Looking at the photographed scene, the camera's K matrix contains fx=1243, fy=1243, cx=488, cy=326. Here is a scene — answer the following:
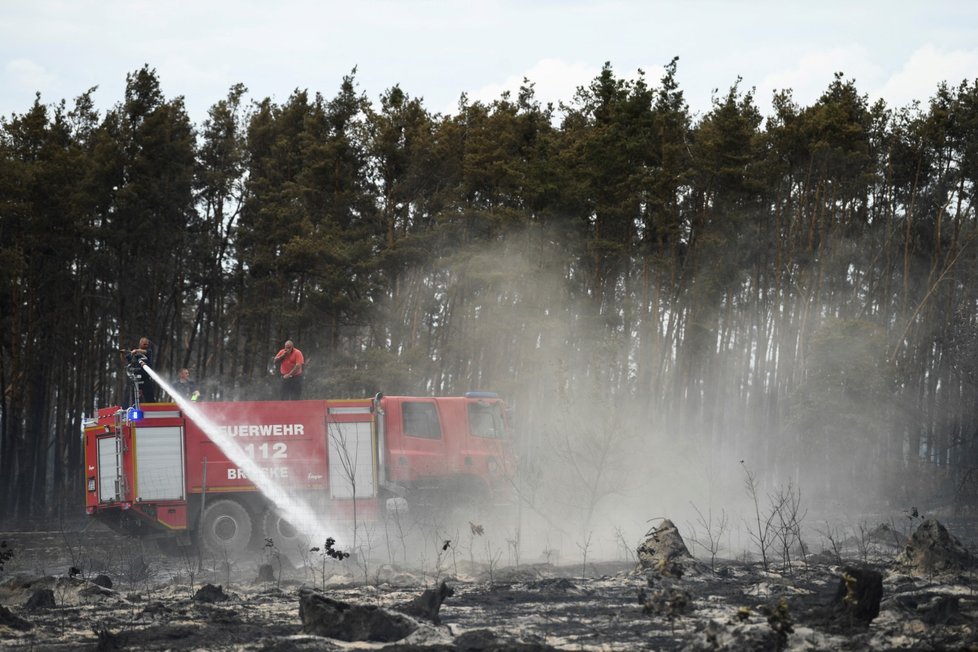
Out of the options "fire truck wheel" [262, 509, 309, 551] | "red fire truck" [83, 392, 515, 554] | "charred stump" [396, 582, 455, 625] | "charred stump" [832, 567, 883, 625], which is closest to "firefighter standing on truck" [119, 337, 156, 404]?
"red fire truck" [83, 392, 515, 554]

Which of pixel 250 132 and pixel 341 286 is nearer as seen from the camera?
pixel 341 286

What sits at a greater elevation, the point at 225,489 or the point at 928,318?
the point at 928,318

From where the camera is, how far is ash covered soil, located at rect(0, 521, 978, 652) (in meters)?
11.7

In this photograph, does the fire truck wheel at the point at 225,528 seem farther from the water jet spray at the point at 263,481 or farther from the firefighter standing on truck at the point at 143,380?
the firefighter standing on truck at the point at 143,380

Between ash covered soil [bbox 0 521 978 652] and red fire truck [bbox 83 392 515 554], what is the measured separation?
1.42 m

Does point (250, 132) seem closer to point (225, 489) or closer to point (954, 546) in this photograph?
point (225, 489)

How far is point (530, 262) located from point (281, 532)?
80.1ft

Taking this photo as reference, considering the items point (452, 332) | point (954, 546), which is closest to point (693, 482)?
point (954, 546)

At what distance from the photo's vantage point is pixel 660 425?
43.4 metres

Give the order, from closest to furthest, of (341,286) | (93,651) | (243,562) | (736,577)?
(93,651), (736,577), (243,562), (341,286)

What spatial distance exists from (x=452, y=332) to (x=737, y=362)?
13496mm

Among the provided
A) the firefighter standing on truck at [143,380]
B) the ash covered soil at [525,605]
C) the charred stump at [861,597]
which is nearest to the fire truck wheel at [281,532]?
the ash covered soil at [525,605]

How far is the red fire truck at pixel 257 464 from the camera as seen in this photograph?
21734 millimetres

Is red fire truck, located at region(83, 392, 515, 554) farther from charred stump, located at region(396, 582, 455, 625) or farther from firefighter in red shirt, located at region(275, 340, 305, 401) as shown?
charred stump, located at region(396, 582, 455, 625)
